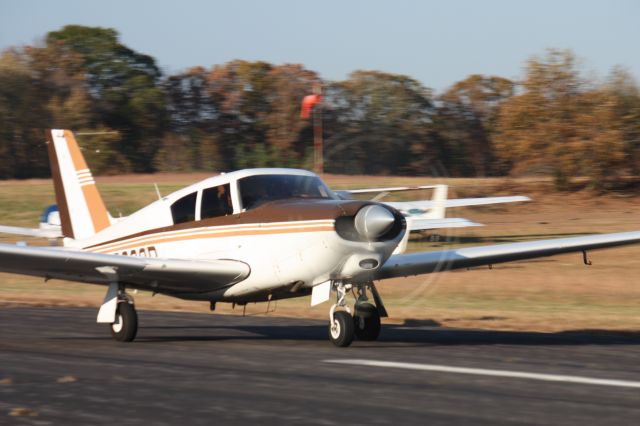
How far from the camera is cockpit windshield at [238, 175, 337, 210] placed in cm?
1258

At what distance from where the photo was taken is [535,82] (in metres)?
53.2

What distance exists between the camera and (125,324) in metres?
13.4

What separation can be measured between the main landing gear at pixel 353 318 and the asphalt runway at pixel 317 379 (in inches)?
9.4

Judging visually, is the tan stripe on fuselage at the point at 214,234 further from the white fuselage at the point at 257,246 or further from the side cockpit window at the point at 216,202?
the side cockpit window at the point at 216,202

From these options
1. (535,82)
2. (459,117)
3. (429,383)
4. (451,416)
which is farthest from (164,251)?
(459,117)

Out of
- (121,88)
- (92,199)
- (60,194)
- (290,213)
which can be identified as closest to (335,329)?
(290,213)

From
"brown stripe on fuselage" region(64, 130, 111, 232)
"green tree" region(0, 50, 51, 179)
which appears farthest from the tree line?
"brown stripe on fuselage" region(64, 130, 111, 232)

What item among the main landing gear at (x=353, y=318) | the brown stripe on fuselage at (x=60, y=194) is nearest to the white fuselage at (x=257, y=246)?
the main landing gear at (x=353, y=318)

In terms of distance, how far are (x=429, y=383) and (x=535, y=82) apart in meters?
46.3

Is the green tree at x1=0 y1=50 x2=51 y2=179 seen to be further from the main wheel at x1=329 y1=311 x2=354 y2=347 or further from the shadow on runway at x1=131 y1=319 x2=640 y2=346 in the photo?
the main wheel at x1=329 y1=311 x2=354 y2=347

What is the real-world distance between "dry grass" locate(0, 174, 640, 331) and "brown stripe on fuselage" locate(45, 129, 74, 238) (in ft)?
14.5

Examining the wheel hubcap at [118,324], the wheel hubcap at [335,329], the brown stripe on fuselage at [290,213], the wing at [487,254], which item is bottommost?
the wheel hubcap at [118,324]

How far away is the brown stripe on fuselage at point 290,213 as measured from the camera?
1141 cm

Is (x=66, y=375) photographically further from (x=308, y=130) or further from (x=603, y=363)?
(x=308, y=130)
